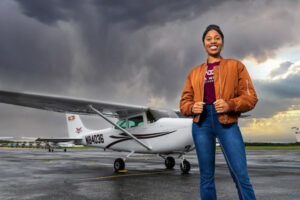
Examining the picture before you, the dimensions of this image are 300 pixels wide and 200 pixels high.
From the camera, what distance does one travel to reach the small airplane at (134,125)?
813 centimetres

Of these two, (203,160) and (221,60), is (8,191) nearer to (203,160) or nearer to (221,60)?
(203,160)

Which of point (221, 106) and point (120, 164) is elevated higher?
point (221, 106)

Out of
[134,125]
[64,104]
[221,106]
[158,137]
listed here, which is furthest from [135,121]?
[221,106]

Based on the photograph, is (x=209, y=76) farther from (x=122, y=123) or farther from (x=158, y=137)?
(x=122, y=123)

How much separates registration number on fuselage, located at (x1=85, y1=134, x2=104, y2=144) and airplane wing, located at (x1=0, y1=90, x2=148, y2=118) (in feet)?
3.91

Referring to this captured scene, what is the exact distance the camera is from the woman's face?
8.04 feet

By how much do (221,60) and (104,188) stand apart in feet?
13.1

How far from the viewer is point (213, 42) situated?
2.44m

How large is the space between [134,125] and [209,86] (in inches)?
286

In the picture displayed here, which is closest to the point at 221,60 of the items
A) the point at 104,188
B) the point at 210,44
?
the point at 210,44

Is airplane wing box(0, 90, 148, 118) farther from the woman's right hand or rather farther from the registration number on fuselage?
the woman's right hand

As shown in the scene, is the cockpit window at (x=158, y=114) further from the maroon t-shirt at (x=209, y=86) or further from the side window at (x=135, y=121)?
the maroon t-shirt at (x=209, y=86)

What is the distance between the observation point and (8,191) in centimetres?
523

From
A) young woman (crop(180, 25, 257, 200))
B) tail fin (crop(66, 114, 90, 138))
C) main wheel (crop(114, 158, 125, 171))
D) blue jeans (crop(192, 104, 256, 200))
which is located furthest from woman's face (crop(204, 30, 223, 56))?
tail fin (crop(66, 114, 90, 138))
